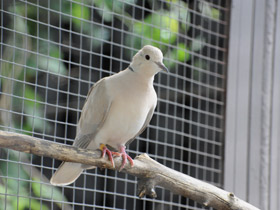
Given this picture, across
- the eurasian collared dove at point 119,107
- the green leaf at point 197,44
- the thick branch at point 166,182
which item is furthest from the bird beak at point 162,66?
the green leaf at point 197,44

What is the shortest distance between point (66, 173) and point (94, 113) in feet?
0.68

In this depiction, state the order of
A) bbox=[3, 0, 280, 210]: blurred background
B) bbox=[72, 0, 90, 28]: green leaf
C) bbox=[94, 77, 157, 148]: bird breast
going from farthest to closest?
bbox=[3, 0, 280, 210]: blurred background < bbox=[72, 0, 90, 28]: green leaf < bbox=[94, 77, 157, 148]: bird breast

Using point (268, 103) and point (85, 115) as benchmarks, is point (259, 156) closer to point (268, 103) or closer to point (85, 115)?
point (268, 103)

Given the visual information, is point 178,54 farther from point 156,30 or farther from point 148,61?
point 148,61

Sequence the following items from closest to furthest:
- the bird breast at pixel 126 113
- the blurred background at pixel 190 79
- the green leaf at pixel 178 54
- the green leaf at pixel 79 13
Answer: the bird breast at pixel 126 113
the green leaf at pixel 79 13
the blurred background at pixel 190 79
the green leaf at pixel 178 54

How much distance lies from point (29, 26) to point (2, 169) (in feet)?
1.83

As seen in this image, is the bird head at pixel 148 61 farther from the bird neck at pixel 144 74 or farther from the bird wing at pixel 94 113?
the bird wing at pixel 94 113

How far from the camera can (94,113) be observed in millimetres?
1987

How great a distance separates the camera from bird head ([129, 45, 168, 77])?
1968mm

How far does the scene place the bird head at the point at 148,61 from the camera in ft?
6.46

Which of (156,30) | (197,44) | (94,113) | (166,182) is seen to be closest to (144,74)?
(94,113)

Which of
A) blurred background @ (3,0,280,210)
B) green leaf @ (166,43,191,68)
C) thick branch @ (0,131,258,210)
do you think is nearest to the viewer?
thick branch @ (0,131,258,210)

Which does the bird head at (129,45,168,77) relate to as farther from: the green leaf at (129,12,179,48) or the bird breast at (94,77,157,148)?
the green leaf at (129,12,179,48)

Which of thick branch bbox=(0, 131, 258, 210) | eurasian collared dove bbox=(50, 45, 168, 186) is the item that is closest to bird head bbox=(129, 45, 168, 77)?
eurasian collared dove bbox=(50, 45, 168, 186)
